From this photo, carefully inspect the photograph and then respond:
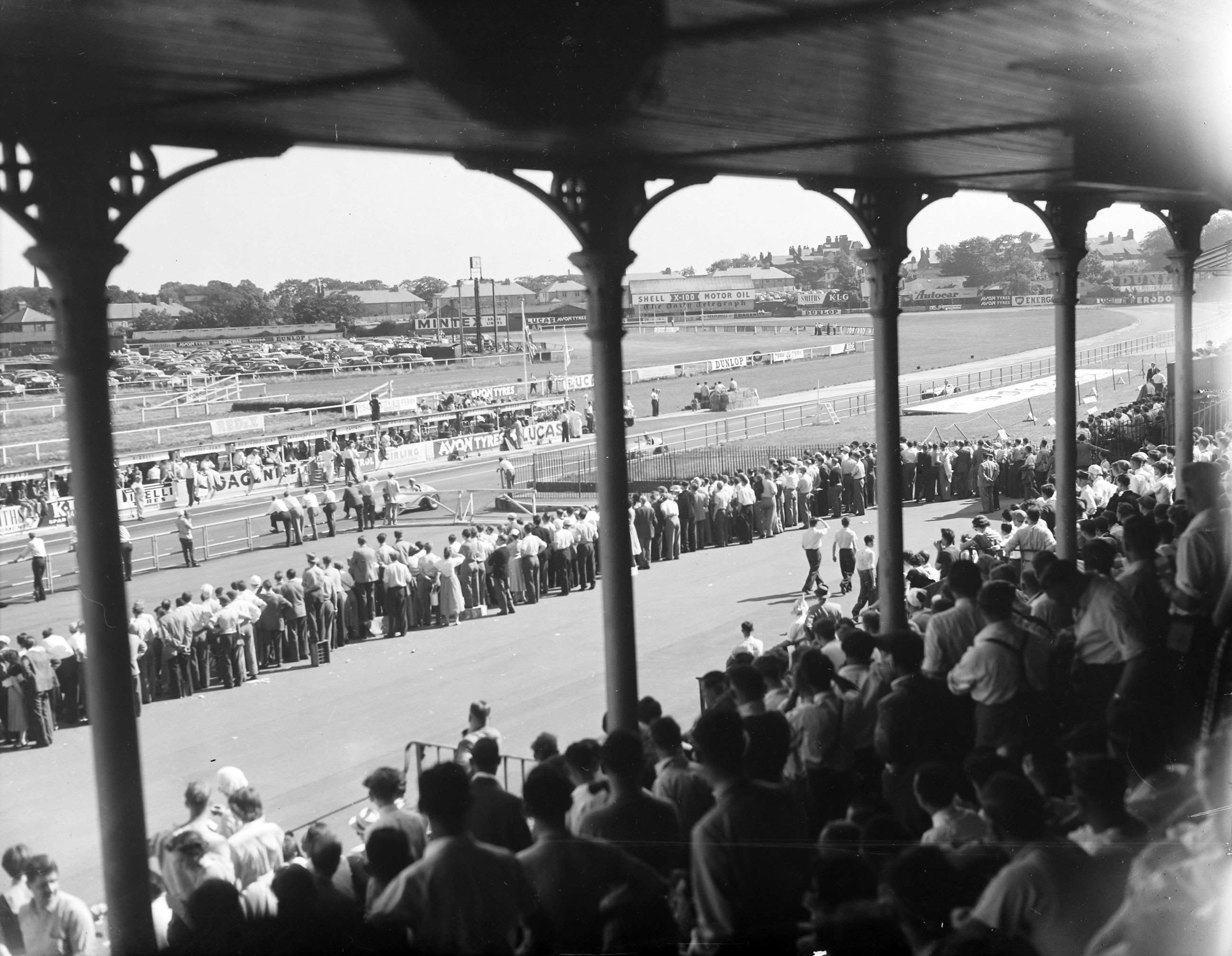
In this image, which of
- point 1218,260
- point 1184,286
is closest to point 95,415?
point 1184,286

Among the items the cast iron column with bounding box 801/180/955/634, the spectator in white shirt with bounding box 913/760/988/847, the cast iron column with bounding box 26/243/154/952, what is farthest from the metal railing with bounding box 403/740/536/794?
the spectator in white shirt with bounding box 913/760/988/847

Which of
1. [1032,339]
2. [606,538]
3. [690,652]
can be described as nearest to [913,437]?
[690,652]

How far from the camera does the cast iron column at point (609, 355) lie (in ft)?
22.4

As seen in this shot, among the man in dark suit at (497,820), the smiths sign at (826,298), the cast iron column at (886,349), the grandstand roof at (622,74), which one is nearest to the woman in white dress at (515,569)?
the cast iron column at (886,349)

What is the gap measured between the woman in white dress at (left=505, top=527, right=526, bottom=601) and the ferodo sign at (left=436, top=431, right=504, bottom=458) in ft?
70.0

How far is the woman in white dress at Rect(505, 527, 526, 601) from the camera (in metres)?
17.2

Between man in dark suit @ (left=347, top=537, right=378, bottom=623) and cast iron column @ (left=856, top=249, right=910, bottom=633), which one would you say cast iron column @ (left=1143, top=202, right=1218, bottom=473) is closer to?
cast iron column @ (left=856, top=249, right=910, bottom=633)

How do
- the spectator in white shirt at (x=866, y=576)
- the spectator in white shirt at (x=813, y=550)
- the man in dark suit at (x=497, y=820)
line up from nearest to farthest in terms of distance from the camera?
1. the man in dark suit at (x=497, y=820)
2. the spectator in white shirt at (x=866, y=576)
3. the spectator in white shirt at (x=813, y=550)

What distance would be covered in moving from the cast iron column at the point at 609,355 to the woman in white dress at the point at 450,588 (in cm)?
924

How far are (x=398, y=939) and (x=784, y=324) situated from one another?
385 feet

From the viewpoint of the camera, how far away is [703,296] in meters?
130

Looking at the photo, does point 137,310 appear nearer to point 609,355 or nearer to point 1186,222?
point 1186,222

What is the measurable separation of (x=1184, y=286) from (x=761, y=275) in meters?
120

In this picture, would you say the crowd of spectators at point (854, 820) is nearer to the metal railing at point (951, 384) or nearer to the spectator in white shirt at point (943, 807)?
the spectator in white shirt at point (943, 807)
